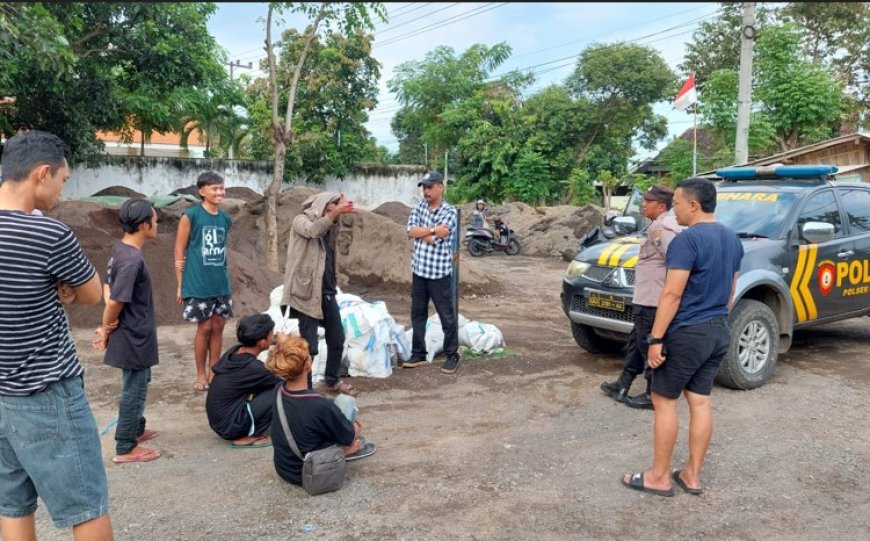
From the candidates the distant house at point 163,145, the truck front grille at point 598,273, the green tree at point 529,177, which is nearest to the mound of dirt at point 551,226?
the green tree at point 529,177

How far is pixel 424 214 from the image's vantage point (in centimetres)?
643

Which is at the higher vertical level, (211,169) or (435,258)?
(211,169)

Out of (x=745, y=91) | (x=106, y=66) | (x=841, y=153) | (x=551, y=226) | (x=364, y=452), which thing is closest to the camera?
(x=364, y=452)

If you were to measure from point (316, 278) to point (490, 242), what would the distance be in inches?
577

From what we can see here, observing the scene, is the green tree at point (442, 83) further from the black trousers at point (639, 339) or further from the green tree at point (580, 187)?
the black trousers at point (639, 339)

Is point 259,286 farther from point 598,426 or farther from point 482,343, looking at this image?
point 598,426

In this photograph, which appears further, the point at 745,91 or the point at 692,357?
the point at 745,91

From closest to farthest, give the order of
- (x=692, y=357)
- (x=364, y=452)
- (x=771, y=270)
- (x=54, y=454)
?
(x=54, y=454) → (x=692, y=357) → (x=364, y=452) → (x=771, y=270)

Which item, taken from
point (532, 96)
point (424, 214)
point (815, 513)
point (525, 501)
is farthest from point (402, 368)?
point (532, 96)

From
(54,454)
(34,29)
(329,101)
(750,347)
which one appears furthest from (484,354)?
(329,101)

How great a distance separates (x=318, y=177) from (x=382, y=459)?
19640mm

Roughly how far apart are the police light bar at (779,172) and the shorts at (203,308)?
5365 millimetres

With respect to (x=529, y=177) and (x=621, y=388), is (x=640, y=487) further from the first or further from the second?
(x=529, y=177)

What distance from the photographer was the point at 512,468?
423 cm
